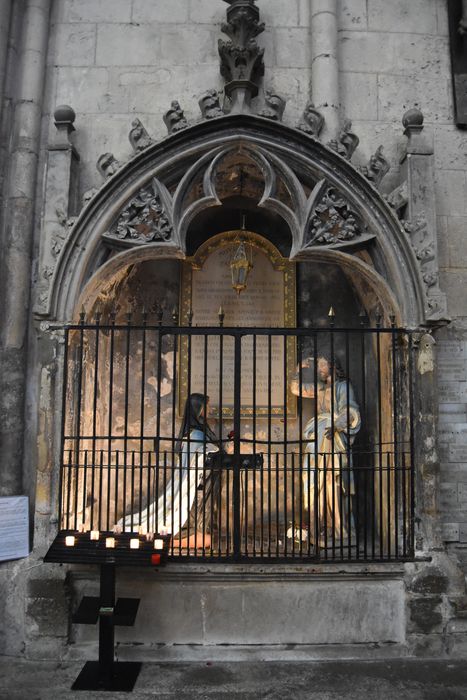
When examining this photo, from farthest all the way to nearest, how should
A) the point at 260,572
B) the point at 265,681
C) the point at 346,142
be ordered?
the point at 346,142, the point at 260,572, the point at 265,681

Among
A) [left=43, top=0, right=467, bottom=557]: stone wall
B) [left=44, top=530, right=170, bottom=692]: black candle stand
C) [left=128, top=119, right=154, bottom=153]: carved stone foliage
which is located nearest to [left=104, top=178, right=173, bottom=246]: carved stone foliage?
[left=128, top=119, right=154, bottom=153]: carved stone foliage

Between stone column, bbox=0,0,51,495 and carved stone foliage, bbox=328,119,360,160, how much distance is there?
302 cm

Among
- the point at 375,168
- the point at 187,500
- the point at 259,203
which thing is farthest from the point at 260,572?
the point at 375,168

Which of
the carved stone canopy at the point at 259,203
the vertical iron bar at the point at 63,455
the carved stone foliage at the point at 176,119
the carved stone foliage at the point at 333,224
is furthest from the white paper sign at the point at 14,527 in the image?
the carved stone foliage at the point at 176,119

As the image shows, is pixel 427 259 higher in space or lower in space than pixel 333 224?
lower

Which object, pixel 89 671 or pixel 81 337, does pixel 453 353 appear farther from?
pixel 89 671

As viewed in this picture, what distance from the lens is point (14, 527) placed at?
5602mm

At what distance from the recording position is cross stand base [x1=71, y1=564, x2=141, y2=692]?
4586 millimetres

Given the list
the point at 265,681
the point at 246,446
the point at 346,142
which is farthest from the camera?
the point at 246,446

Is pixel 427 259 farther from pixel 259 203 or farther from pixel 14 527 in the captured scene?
pixel 14 527

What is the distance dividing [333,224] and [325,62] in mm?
1926

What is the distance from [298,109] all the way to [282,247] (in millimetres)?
1553

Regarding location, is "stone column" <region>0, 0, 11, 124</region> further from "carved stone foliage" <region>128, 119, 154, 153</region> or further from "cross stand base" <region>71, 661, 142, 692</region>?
"cross stand base" <region>71, 661, 142, 692</region>

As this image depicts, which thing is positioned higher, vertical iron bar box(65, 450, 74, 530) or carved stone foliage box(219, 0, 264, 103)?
carved stone foliage box(219, 0, 264, 103)
